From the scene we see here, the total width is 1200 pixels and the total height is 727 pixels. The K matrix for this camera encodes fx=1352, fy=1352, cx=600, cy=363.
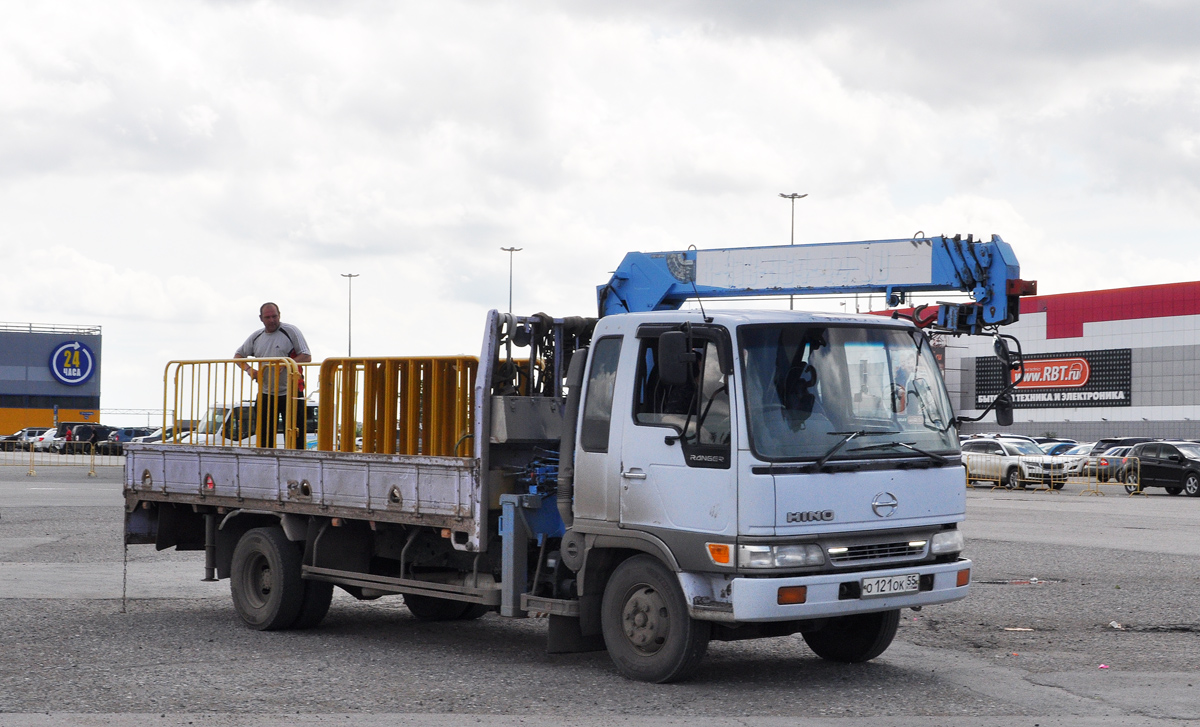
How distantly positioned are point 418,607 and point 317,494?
5.96 feet

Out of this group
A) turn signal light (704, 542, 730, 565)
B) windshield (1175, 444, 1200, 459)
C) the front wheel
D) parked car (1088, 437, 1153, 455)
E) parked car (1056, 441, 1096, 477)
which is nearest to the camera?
turn signal light (704, 542, 730, 565)

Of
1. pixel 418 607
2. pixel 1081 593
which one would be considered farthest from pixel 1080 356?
pixel 418 607

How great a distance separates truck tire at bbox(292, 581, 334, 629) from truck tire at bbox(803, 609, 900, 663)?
3911 millimetres

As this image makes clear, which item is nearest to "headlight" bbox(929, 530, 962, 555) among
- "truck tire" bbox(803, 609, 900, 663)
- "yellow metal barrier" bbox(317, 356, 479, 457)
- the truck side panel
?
"truck tire" bbox(803, 609, 900, 663)

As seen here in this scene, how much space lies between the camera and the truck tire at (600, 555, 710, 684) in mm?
7961

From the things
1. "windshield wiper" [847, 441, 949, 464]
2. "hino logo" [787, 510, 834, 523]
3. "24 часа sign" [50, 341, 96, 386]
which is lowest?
"hino logo" [787, 510, 834, 523]

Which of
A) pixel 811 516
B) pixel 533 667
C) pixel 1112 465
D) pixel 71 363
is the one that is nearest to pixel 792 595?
pixel 811 516

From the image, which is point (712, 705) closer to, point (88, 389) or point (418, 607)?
point (418, 607)

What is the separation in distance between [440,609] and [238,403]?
2453 mm

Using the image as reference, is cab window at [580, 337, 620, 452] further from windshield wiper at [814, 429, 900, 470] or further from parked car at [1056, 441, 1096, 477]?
parked car at [1056, 441, 1096, 477]

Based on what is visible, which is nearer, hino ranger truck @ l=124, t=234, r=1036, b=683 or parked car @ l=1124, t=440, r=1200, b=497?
hino ranger truck @ l=124, t=234, r=1036, b=683

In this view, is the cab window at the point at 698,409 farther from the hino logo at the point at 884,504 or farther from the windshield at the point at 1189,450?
the windshield at the point at 1189,450

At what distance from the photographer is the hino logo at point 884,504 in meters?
7.93

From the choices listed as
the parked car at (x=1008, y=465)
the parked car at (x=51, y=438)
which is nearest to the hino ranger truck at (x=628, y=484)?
the parked car at (x=1008, y=465)
